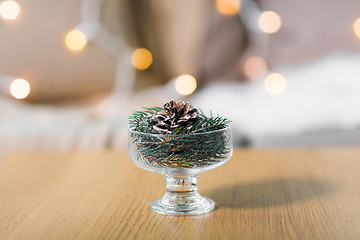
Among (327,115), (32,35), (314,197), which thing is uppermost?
(32,35)

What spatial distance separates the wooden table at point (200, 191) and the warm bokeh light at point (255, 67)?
0.66m

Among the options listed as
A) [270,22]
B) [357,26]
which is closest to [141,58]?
[270,22]

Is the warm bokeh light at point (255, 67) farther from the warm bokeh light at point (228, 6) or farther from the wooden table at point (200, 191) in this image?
the wooden table at point (200, 191)

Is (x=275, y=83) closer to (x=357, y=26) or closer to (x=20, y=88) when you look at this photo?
(x=357, y=26)

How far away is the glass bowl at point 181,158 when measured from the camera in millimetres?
595

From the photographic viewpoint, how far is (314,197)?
27.3 inches

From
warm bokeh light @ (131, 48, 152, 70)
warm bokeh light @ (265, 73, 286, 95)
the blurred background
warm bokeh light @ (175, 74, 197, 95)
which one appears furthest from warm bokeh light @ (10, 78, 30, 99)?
warm bokeh light @ (265, 73, 286, 95)

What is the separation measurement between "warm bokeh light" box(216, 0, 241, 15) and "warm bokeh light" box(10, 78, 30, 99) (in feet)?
2.41

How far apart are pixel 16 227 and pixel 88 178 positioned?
0.80 ft

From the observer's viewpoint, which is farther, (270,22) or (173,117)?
(270,22)

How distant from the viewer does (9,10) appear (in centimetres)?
155

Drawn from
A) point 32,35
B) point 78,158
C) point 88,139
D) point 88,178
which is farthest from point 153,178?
point 32,35

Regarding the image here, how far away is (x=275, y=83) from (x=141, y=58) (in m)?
0.50

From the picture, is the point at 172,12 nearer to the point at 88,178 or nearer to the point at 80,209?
the point at 88,178
